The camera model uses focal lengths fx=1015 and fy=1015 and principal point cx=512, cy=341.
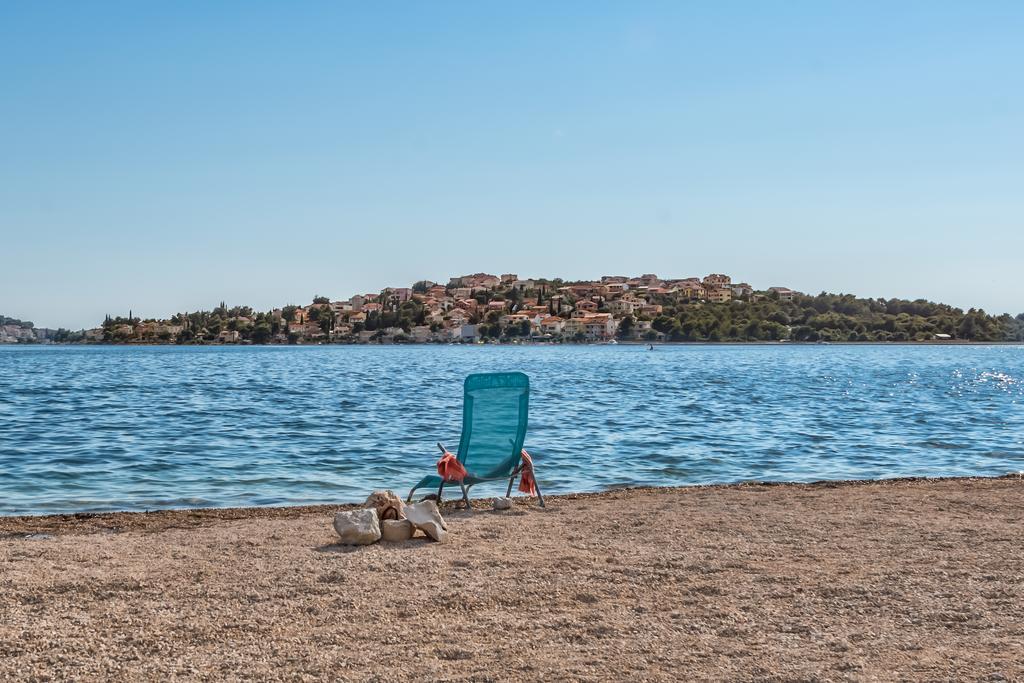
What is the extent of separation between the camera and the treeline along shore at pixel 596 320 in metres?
144

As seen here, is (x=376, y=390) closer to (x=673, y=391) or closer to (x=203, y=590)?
(x=673, y=391)

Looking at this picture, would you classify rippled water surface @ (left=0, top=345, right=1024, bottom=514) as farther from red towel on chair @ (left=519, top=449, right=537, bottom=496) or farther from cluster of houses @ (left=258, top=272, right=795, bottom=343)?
cluster of houses @ (left=258, top=272, right=795, bottom=343)

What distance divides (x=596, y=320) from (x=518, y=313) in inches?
625

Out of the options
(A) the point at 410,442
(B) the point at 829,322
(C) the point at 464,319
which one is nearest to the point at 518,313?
(C) the point at 464,319

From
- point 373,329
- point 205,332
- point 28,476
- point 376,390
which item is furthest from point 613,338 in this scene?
point 28,476

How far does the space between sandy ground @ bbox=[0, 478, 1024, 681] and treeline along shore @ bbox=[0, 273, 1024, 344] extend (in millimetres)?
135810

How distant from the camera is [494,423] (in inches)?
340

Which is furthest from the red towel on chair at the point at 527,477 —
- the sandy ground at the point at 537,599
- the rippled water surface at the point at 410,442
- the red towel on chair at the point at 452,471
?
the rippled water surface at the point at 410,442

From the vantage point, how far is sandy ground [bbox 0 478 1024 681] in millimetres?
3965

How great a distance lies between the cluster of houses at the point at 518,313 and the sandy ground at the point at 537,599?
142 m

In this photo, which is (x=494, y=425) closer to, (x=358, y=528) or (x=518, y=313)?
(x=358, y=528)

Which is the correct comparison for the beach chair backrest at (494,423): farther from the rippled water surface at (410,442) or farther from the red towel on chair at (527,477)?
the rippled water surface at (410,442)

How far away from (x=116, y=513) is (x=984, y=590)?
668 cm

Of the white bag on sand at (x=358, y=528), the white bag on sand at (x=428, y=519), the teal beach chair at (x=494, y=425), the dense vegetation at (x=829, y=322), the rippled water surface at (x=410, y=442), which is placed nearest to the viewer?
the white bag on sand at (x=358, y=528)
